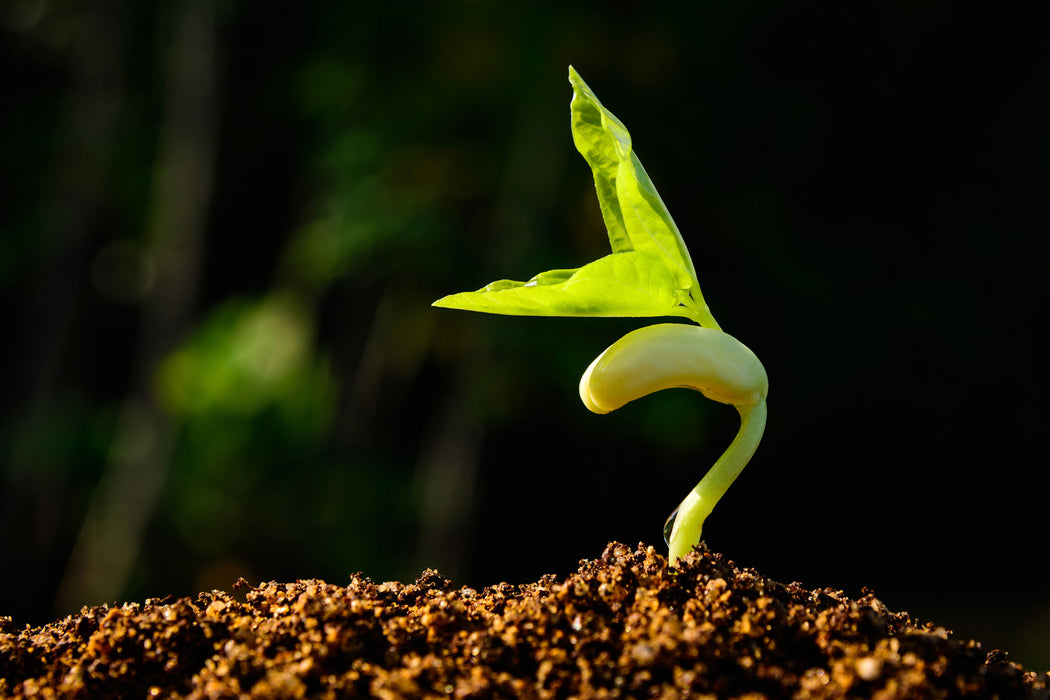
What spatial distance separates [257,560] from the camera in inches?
126

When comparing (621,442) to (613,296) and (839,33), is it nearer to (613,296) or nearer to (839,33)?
(839,33)

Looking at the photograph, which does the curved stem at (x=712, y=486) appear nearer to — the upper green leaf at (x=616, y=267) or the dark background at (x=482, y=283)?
the upper green leaf at (x=616, y=267)

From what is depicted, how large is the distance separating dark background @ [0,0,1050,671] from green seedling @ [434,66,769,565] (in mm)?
2305

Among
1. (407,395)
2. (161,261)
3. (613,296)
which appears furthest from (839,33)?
(613,296)

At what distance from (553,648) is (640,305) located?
252mm

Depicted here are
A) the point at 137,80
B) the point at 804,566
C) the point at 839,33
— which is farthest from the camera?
the point at 804,566

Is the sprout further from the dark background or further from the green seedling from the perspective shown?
the dark background

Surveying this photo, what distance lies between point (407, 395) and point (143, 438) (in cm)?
95

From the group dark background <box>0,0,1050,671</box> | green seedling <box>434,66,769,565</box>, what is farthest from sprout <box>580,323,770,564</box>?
dark background <box>0,0,1050,671</box>

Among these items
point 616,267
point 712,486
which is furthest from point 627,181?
point 712,486

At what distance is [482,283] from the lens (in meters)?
3.19

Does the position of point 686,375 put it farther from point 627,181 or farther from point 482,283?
point 482,283

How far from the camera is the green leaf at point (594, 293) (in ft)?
2.14

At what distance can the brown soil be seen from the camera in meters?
0.52
